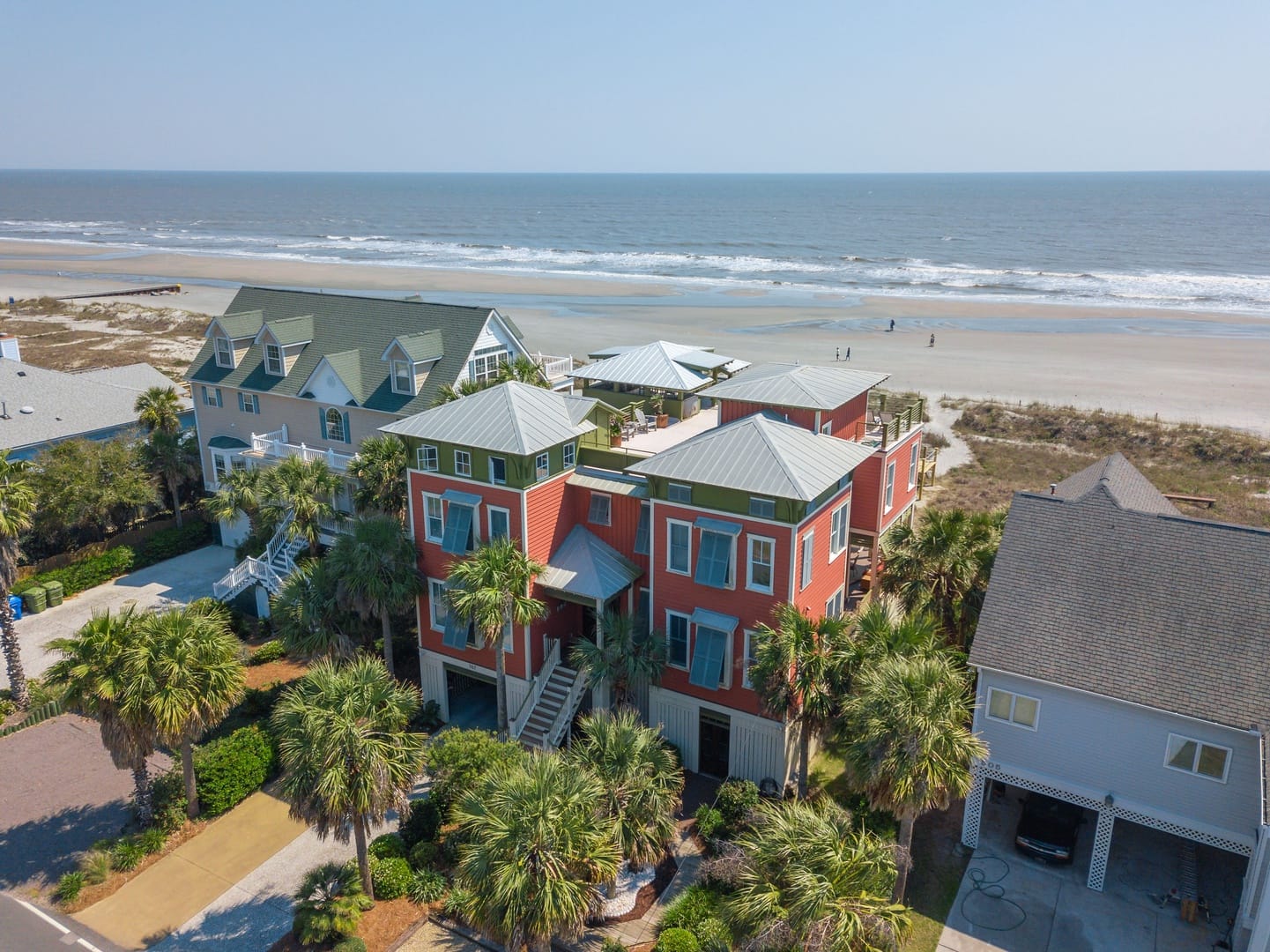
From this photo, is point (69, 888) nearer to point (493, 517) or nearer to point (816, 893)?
point (493, 517)

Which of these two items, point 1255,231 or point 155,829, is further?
point 1255,231

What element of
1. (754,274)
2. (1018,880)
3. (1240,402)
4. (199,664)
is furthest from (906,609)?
(754,274)

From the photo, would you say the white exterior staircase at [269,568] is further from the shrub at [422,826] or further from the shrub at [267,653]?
the shrub at [422,826]

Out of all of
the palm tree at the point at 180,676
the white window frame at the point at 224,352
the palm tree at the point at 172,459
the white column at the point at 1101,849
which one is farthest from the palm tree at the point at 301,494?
the white column at the point at 1101,849

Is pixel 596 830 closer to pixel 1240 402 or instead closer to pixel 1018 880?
pixel 1018 880

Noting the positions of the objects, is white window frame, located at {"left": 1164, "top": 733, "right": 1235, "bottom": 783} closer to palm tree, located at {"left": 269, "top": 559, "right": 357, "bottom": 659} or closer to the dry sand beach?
palm tree, located at {"left": 269, "top": 559, "right": 357, "bottom": 659}

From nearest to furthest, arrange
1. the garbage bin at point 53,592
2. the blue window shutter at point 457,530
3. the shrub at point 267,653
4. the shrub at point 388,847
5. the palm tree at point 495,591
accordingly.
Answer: the shrub at point 388,847, the palm tree at point 495,591, the blue window shutter at point 457,530, the shrub at point 267,653, the garbage bin at point 53,592

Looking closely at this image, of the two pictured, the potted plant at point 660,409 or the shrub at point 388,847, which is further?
the potted plant at point 660,409
